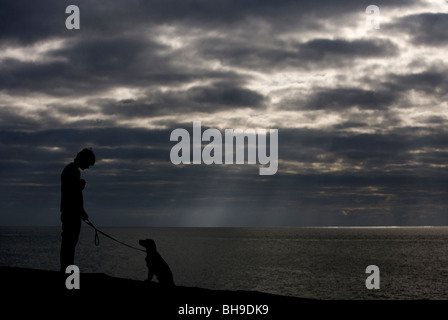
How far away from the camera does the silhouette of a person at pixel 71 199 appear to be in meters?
9.12

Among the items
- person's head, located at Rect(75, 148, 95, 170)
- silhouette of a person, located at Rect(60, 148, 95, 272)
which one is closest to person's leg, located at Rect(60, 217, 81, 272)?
silhouette of a person, located at Rect(60, 148, 95, 272)

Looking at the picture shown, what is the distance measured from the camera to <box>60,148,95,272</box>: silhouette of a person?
29.9 ft

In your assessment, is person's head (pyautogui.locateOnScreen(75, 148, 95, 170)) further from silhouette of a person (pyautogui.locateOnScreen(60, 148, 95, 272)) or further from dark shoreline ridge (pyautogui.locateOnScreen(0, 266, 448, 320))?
dark shoreline ridge (pyautogui.locateOnScreen(0, 266, 448, 320))

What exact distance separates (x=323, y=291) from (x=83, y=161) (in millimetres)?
40184

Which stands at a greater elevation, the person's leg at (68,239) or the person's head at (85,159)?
the person's head at (85,159)

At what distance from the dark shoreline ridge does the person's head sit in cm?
223
